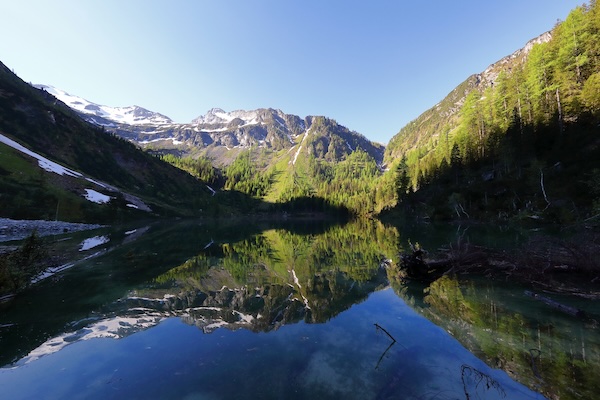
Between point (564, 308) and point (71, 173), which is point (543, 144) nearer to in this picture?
point (564, 308)

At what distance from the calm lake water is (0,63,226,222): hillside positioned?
7685cm

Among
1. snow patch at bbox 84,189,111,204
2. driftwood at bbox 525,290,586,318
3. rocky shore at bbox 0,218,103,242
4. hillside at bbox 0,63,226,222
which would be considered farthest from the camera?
snow patch at bbox 84,189,111,204

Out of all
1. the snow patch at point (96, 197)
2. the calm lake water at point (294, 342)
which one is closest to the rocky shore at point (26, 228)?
the snow patch at point (96, 197)

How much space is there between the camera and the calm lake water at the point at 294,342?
859cm

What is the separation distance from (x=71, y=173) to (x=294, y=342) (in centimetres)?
12992

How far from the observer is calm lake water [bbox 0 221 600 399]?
338 inches

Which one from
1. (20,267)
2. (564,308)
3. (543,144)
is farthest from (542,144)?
(20,267)

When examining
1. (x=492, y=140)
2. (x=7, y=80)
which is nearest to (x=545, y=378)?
(x=492, y=140)

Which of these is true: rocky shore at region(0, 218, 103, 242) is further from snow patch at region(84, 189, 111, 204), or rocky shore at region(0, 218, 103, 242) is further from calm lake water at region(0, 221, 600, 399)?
calm lake water at region(0, 221, 600, 399)

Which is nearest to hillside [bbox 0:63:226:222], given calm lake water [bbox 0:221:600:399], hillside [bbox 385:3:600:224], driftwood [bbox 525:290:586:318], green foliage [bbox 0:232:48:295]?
green foliage [bbox 0:232:48:295]

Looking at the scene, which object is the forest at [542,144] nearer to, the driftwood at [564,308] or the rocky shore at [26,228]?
the driftwood at [564,308]

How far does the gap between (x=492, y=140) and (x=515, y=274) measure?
241 feet

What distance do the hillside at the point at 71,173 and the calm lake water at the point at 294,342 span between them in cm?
7685

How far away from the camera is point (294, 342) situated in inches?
480
